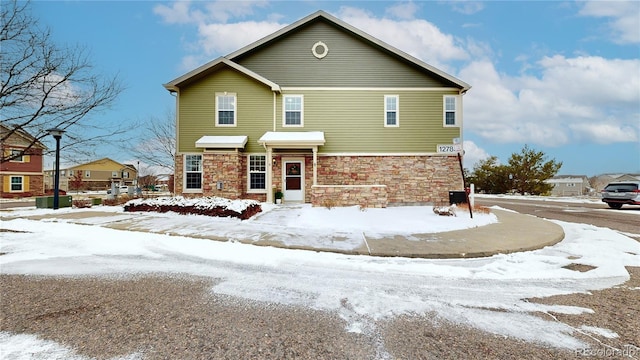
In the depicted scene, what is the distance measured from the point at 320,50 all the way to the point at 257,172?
7211 millimetres

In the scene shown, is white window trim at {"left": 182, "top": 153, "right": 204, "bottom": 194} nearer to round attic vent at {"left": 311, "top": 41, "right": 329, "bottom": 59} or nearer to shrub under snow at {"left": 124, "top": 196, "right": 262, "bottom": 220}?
shrub under snow at {"left": 124, "top": 196, "right": 262, "bottom": 220}

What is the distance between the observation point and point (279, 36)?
47.5 ft

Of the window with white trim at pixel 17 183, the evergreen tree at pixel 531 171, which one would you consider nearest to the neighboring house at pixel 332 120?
the evergreen tree at pixel 531 171

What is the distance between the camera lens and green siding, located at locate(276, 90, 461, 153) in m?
14.2

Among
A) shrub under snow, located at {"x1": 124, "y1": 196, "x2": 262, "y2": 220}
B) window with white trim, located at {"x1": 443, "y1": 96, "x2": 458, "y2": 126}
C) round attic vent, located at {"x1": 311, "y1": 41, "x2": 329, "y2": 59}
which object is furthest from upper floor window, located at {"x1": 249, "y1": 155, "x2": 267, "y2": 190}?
window with white trim, located at {"x1": 443, "y1": 96, "x2": 458, "y2": 126}

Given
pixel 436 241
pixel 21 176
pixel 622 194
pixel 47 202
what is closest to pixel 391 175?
pixel 436 241

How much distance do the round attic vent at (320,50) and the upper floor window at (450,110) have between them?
6693mm

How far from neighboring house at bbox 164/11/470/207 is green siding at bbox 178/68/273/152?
51mm

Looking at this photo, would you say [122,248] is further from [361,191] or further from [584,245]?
[584,245]

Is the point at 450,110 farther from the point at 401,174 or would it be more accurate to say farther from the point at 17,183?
the point at 17,183

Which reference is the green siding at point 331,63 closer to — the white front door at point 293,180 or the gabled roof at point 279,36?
the gabled roof at point 279,36

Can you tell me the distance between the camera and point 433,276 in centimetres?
449

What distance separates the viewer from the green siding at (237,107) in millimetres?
14023

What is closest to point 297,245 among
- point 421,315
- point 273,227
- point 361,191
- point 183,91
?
point 273,227
